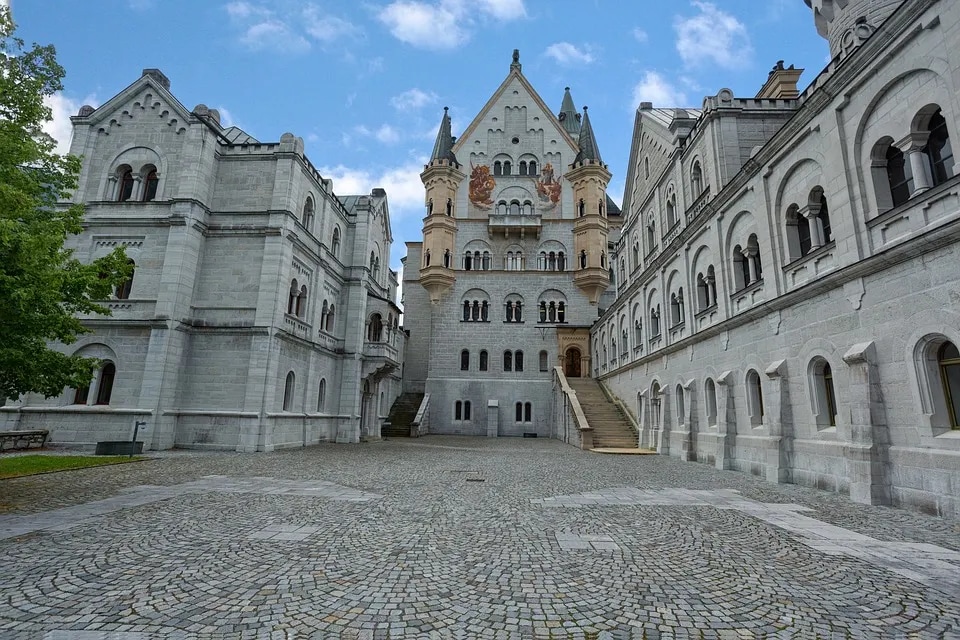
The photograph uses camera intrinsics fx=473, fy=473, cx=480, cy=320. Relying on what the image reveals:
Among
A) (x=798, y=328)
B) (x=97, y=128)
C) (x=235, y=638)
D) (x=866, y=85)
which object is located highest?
(x=97, y=128)

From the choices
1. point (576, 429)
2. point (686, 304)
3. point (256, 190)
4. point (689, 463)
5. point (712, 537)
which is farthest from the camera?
point (576, 429)

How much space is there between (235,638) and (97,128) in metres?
30.0

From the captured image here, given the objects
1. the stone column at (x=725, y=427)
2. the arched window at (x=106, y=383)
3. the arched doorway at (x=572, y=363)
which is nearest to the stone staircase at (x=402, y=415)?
the arched doorway at (x=572, y=363)

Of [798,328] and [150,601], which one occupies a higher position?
[798,328]

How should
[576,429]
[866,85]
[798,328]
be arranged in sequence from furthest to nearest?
[576,429] < [798,328] < [866,85]

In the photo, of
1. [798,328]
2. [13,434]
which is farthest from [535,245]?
[13,434]

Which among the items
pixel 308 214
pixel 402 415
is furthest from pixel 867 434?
pixel 402 415

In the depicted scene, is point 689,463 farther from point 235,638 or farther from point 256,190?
point 256,190

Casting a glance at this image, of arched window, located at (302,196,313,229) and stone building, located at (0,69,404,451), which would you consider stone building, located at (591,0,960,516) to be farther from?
arched window, located at (302,196,313,229)

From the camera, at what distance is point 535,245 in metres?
43.2

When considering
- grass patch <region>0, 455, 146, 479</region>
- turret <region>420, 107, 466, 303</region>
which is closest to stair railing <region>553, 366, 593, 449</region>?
turret <region>420, 107, 466, 303</region>

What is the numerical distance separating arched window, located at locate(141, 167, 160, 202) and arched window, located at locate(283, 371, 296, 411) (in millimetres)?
11377

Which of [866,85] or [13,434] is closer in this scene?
[866,85]

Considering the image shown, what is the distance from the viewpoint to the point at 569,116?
5397cm
